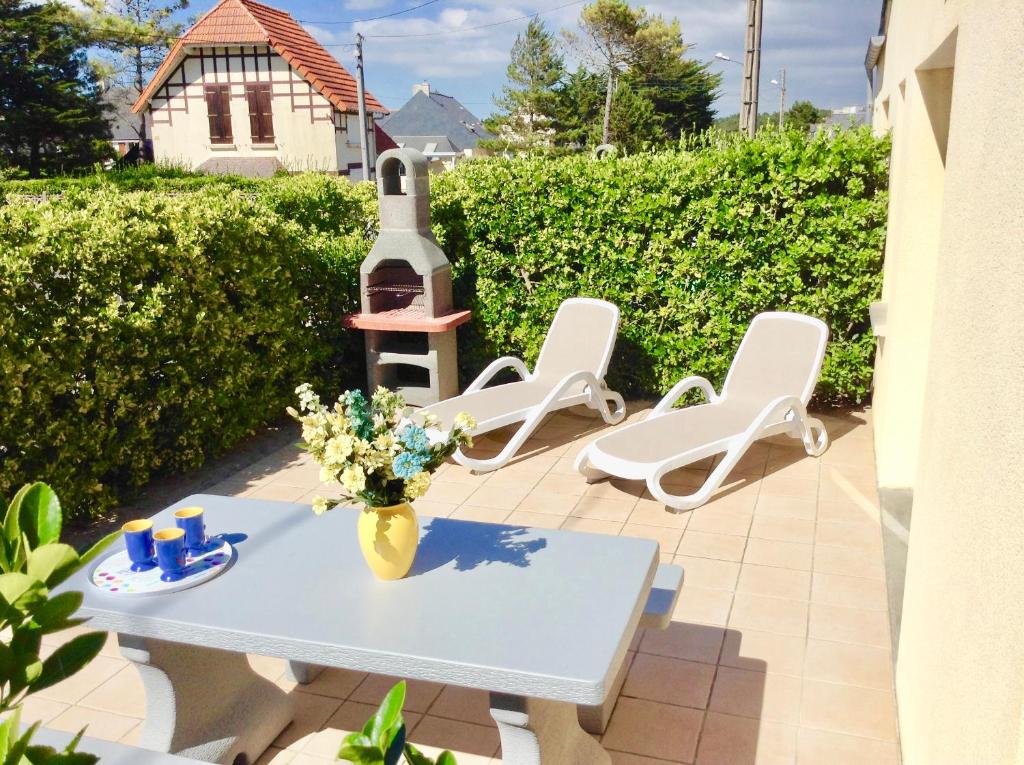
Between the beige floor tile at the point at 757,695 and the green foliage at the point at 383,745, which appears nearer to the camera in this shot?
the green foliage at the point at 383,745

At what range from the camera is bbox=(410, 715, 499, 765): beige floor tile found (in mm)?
3641

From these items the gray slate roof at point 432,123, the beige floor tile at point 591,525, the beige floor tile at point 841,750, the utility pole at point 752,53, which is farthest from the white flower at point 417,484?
the gray slate roof at point 432,123

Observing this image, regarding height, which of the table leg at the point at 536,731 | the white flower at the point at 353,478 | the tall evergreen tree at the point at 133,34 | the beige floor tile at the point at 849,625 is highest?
the tall evergreen tree at the point at 133,34

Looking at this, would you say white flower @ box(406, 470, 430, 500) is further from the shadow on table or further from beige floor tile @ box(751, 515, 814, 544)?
beige floor tile @ box(751, 515, 814, 544)

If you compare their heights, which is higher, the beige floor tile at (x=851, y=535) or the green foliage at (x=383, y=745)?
the green foliage at (x=383, y=745)

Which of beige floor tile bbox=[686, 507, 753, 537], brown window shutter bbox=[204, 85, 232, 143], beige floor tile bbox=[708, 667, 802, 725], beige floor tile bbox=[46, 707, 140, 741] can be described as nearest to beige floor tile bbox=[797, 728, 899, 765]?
beige floor tile bbox=[708, 667, 802, 725]

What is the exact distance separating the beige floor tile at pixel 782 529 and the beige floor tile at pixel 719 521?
64mm

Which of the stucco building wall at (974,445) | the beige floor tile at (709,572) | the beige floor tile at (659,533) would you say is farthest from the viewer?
the beige floor tile at (659,533)

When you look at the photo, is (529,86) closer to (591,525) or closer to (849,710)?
(591,525)

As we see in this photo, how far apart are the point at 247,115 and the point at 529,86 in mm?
23935

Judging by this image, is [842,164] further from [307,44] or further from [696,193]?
[307,44]

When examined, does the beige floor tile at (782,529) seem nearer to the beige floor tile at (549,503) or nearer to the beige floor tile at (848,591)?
the beige floor tile at (848,591)

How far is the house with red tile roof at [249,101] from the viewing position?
3222 cm

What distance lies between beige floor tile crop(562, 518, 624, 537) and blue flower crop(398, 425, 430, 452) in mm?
2721
